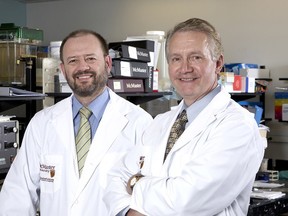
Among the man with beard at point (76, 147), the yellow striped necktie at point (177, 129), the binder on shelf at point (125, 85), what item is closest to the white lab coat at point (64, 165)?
the man with beard at point (76, 147)

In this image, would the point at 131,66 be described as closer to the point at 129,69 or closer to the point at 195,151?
the point at 129,69

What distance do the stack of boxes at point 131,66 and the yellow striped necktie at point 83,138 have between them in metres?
0.91

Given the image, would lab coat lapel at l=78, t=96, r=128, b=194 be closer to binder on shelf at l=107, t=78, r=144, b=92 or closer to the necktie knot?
the necktie knot

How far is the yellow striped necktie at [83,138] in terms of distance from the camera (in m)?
1.94

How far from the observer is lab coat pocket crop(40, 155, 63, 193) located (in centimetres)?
192

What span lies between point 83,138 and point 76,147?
44mm

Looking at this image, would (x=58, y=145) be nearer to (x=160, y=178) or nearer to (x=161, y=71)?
(x=160, y=178)

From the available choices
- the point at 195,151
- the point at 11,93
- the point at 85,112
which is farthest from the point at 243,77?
the point at 195,151

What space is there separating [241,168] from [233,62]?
14.2ft

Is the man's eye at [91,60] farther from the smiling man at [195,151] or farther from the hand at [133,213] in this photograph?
the hand at [133,213]

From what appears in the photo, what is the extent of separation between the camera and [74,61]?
1.94 meters

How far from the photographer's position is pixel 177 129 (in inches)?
61.6

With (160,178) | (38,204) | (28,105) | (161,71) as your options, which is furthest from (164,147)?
(161,71)

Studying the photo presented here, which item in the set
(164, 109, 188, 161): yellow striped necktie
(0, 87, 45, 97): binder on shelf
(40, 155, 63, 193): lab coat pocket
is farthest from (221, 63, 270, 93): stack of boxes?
(164, 109, 188, 161): yellow striped necktie
